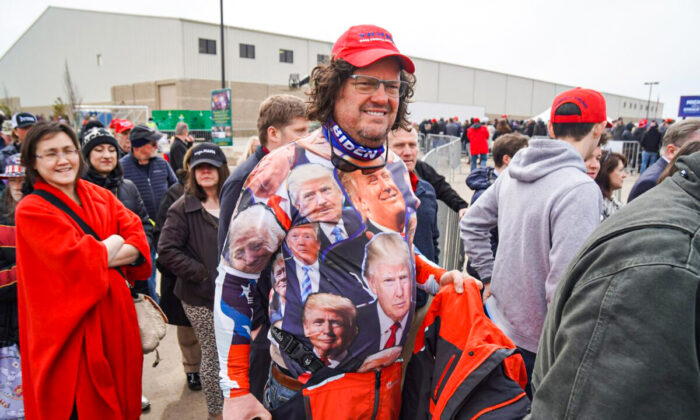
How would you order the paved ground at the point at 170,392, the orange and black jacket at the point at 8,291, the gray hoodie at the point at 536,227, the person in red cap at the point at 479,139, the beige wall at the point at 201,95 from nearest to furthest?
the gray hoodie at the point at 536,227
the orange and black jacket at the point at 8,291
the paved ground at the point at 170,392
the person in red cap at the point at 479,139
the beige wall at the point at 201,95

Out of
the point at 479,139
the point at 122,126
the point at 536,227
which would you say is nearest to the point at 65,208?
the point at 536,227

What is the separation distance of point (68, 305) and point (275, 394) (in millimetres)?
1449

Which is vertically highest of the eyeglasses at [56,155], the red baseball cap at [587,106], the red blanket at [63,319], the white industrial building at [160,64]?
the white industrial building at [160,64]

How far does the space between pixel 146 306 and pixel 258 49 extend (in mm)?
40620

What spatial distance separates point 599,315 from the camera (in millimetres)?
777

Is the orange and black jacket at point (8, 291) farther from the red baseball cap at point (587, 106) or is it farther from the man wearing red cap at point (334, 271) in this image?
the red baseball cap at point (587, 106)

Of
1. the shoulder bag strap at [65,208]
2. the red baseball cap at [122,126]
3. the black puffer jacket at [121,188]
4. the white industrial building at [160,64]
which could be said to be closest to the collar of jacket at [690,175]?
the shoulder bag strap at [65,208]

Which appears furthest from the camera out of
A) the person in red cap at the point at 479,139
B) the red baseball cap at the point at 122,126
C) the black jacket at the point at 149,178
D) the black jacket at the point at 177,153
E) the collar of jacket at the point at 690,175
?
the person in red cap at the point at 479,139

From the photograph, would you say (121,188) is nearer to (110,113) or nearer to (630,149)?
(630,149)

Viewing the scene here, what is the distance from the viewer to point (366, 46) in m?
1.78

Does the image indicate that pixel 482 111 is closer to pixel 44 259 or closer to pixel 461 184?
pixel 461 184

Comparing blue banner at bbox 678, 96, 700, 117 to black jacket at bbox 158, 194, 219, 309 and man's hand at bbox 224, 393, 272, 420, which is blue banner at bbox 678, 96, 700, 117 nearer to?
black jacket at bbox 158, 194, 219, 309

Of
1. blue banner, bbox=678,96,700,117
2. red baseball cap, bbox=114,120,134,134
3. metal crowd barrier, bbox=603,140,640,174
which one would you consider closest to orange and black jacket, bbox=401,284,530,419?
red baseball cap, bbox=114,120,134,134

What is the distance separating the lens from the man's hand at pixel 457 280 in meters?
1.86
